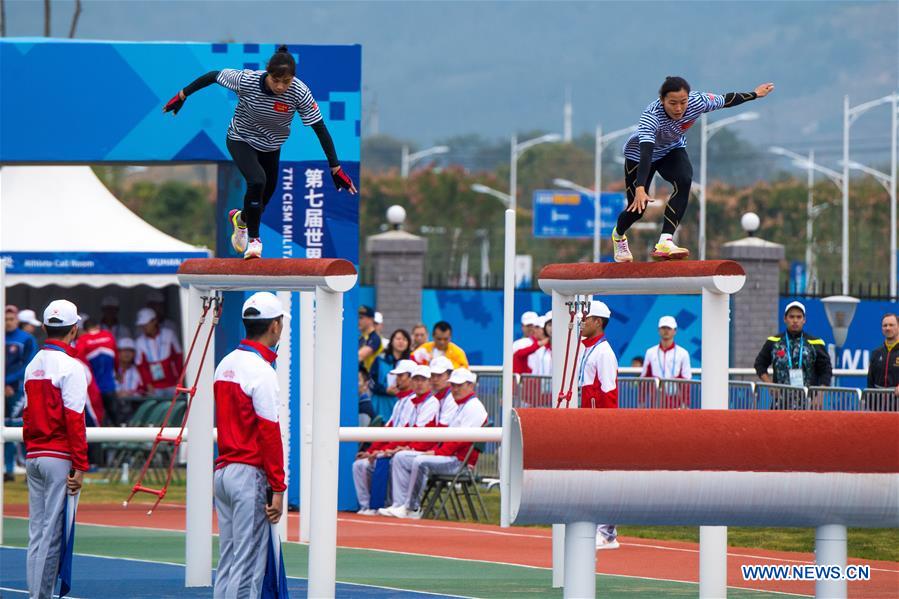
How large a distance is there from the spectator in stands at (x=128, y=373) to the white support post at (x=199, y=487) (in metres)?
11.1

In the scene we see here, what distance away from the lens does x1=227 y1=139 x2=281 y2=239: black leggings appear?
1138cm

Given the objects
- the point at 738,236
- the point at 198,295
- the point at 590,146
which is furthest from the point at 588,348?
the point at 590,146

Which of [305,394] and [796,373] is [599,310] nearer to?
[305,394]

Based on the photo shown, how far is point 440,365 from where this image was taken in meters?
17.3

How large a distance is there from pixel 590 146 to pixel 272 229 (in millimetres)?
156603

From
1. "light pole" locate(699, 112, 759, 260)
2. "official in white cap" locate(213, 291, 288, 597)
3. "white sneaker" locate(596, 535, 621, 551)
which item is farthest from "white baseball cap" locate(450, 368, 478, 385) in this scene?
"light pole" locate(699, 112, 759, 260)

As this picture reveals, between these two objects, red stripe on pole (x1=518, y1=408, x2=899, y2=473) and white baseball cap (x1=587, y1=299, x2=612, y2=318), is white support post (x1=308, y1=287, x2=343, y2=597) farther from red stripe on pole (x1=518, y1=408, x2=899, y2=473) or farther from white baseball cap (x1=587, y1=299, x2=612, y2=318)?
red stripe on pole (x1=518, y1=408, x2=899, y2=473)

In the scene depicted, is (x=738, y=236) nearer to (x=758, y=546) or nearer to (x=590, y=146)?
(x=758, y=546)

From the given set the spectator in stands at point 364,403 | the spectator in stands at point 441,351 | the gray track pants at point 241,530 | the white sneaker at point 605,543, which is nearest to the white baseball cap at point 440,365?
the spectator in stands at point 364,403

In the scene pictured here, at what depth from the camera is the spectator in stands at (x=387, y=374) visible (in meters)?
19.1

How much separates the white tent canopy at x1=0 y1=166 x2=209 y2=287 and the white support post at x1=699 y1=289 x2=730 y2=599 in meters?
13.1

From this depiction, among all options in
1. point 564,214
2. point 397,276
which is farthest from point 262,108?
point 564,214

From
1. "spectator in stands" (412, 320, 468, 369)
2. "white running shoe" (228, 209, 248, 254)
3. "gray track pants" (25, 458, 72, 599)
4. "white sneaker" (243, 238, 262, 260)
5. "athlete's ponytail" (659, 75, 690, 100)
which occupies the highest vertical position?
"athlete's ponytail" (659, 75, 690, 100)

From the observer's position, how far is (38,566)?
35.4 feet
